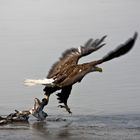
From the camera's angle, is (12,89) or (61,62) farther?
(12,89)

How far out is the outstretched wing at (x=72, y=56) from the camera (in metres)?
11.7

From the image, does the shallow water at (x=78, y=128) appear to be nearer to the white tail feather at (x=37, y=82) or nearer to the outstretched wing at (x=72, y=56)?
the white tail feather at (x=37, y=82)

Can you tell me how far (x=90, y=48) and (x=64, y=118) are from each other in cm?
202

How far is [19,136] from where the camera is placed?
893 cm

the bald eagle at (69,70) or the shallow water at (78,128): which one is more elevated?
the bald eagle at (69,70)

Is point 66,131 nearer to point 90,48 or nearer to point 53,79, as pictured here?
point 53,79

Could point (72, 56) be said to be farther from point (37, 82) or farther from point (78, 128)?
point (78, 128)

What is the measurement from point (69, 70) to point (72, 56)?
1.25 metres

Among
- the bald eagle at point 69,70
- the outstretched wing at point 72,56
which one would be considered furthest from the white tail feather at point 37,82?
the outstretched wing at point 72,56

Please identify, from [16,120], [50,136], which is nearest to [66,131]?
[50,136]

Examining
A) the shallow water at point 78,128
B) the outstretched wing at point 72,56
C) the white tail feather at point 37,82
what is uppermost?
the outstretched wing at point 72,56

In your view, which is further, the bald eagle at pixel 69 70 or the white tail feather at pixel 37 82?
the white tail feather at pixel 37 82

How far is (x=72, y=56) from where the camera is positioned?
12.1 m

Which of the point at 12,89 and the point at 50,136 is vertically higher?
the point at 12,89
